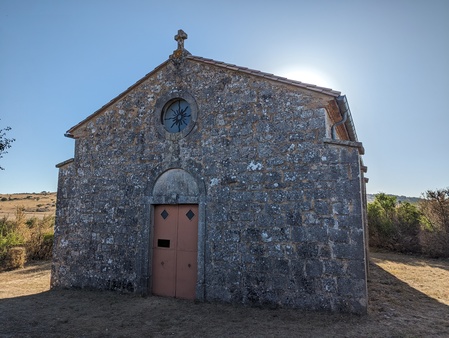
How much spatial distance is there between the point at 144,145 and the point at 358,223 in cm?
509

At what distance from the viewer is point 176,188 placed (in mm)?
6664

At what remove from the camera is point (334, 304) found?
488 cm

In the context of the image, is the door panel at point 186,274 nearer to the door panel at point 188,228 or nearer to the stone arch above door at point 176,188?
the door panel at point 188,228

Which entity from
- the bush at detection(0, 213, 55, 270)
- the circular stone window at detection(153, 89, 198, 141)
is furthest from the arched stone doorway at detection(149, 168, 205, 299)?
the bush at detection(0, 213, 55, 270)

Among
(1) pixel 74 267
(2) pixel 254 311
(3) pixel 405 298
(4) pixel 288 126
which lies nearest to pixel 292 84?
(4) pixel 288 126

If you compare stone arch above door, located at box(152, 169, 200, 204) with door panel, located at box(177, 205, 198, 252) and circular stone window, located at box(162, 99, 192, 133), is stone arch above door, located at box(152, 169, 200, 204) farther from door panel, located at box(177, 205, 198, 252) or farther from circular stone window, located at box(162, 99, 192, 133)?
circular stone window, located at box(162, 99, 192, 133)

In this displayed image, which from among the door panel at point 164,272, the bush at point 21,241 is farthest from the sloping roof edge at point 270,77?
the bush at point 21,241

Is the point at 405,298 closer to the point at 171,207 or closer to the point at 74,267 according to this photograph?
the point at 171,207

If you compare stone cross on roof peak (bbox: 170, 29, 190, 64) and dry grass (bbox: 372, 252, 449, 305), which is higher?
stone cross on roof peak (bbox: 170, 29, 190, 64)

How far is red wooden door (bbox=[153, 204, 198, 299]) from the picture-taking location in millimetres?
6316

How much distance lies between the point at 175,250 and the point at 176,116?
3.18m

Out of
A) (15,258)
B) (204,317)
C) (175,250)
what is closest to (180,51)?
(175,250)

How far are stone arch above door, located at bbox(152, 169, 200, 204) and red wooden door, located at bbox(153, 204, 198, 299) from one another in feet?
0.63

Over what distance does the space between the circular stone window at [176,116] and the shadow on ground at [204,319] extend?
3910 mm
